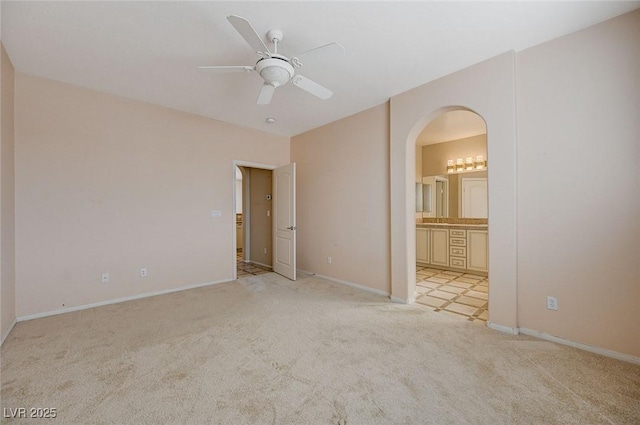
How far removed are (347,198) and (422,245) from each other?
2.38 metres

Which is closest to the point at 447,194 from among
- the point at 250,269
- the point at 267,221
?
the point at 267,221

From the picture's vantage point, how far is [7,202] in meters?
2.65

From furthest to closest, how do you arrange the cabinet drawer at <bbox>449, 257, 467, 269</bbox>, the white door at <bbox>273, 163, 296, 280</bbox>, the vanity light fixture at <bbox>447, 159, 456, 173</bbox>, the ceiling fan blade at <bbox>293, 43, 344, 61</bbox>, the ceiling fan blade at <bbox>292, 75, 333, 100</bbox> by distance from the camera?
the vanity light fixture at <bbox>447, 159, 456, 173</bbox>, the cabinet drawer at <bbox>449, 257, 467, 269</bbox>, the white door at <bbox>273, 163, 296, 280</bbox>, the ceiling fan blade at <bbox>292, 75, 333, 100</bbox>, the ceiling fan blade at <bbox>293, 43, 344, 61</bbox>

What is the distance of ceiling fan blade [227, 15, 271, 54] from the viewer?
1629 mm

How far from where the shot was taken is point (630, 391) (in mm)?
1765

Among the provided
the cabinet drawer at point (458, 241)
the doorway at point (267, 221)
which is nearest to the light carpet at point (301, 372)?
the doorway at point (267, 221)

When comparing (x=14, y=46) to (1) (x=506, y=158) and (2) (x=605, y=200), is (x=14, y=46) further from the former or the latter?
(2) (x=605, y=200)

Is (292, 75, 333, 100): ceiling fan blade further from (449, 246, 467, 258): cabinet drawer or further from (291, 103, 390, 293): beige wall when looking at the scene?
(449, 246, 467, 258): cabinet drawer

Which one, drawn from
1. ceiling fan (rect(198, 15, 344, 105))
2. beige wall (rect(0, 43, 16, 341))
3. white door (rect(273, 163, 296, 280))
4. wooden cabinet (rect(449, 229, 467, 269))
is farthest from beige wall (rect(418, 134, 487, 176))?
beige wall (rect(0, 43, 16, 341))

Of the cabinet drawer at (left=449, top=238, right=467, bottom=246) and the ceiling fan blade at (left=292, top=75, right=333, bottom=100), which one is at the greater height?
the ceiling fan blade at (left=292, top=75, right=333, bottom=100)

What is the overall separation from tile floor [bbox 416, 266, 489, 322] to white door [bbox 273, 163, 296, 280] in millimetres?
2150

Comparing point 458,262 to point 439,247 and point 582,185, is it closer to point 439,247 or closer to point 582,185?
point 439,247

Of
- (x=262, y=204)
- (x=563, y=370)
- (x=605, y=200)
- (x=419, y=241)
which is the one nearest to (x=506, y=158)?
(x=605, y=200)

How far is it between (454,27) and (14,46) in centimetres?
395
